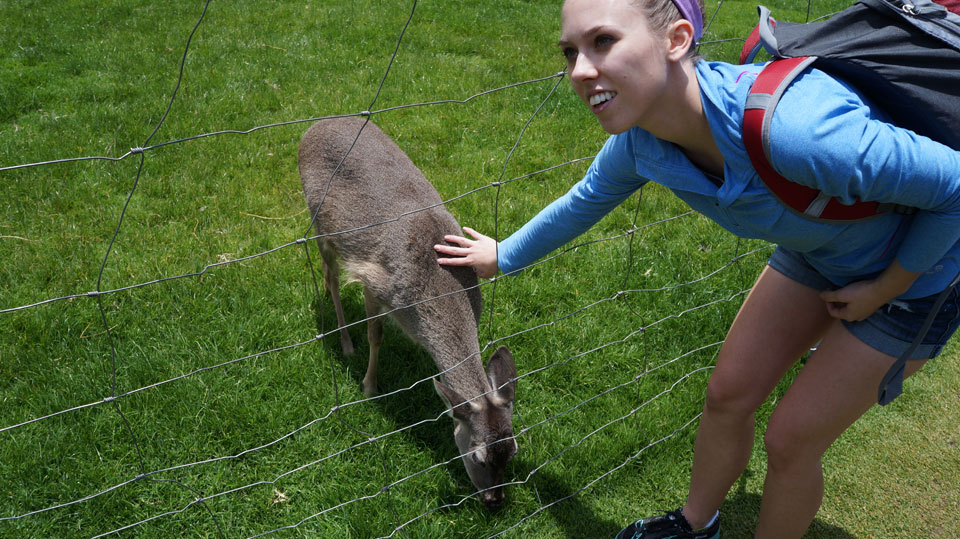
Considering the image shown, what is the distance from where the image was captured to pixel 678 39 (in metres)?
2.17

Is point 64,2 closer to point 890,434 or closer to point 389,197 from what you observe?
point 389,197

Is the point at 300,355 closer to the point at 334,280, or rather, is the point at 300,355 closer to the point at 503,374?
the point at 334,280

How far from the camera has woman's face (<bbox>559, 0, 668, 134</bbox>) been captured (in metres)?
2.10

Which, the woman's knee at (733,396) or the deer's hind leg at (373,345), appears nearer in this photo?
the woman's knee at (733,396)

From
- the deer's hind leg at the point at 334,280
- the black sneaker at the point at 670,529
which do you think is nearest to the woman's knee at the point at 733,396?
the black sneaker at the point at 670,529

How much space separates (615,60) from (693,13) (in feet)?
1.09

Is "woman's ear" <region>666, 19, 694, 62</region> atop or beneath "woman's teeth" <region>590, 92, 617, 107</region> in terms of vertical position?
atop

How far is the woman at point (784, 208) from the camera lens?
197 cm

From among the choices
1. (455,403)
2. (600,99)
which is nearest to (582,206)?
(600,99)

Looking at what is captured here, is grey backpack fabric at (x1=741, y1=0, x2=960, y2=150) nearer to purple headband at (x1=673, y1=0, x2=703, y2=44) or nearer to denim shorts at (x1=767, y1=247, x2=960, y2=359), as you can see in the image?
purple headband at (x1=673, y1=0, x2=703, y2=44)

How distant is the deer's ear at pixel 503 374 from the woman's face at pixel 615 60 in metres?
1.78

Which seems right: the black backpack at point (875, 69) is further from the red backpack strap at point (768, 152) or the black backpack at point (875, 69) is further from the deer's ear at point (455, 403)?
the deer's ear at point (455, 403)

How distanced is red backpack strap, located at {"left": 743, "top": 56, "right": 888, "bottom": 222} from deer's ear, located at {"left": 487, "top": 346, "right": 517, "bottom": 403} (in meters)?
1.87

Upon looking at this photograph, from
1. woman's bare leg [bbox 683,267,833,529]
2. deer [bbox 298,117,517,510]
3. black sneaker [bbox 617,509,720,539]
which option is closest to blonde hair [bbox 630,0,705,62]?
woman's bare leg [bbox 683,267,833,529]
